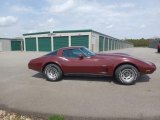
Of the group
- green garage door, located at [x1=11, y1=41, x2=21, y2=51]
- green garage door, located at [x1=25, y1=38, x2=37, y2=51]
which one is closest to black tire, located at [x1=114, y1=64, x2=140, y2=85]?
green garage door, located at [x1=25, y1=38, x2=37, y2=51]

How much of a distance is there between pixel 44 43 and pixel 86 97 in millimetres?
36813

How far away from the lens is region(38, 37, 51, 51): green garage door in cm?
4065

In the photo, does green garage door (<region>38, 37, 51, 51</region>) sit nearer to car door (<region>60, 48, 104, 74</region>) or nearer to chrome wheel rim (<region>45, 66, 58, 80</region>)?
chrome wheel rim (<region>45, 66, 58, 80</region>)

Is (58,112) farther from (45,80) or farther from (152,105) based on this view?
(45,80)

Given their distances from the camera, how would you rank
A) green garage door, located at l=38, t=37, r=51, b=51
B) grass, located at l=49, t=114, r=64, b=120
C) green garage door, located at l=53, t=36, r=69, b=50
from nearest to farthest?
grass, located at l=49, t=114, r=64, b=120 → green garage door, located at l=53, t=36, r=69, b=50 → green garage door, located at l=38, t=37, r=51, b=51

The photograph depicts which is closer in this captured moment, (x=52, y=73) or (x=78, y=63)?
(x=78, y=63)

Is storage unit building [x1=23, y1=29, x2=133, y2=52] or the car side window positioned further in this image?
storage unit building [x1=23, y1=29, x2=133, y2=52]

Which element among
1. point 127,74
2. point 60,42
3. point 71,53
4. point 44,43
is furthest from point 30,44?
point 127,74

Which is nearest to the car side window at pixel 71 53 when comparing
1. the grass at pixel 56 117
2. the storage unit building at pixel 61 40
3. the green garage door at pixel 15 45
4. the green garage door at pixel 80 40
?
the grass at pixel 56 117

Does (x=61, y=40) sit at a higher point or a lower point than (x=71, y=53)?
higher

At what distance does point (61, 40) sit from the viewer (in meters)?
38.7

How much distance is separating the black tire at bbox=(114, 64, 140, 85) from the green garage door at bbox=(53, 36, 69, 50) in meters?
30.7

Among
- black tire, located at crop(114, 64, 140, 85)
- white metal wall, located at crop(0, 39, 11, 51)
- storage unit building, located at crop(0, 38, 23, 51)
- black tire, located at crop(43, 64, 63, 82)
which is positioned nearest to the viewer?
black tire, located at crop(114, 64, 140, 85)

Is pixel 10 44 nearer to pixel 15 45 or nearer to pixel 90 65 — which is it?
pixel 15 45
